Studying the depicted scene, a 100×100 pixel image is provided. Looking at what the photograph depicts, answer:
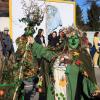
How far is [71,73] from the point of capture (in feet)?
23.7

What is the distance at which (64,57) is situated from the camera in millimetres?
7238

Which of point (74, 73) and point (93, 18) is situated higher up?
point (93, 18)

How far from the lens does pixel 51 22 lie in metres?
21.2

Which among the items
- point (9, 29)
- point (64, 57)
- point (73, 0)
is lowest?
point (64, 57)

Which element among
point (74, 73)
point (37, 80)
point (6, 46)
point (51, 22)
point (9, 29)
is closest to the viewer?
point (74, 73)

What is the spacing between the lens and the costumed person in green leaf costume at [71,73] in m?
7.25

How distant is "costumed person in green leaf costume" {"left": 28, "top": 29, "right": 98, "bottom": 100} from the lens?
7254 millimetres

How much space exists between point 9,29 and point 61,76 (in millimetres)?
11555

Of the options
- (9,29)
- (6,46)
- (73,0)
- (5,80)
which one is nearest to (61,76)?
(5,80)

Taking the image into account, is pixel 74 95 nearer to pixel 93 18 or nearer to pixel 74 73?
pixel 74 73

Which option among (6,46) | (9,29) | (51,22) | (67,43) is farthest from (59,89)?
A: (51,22)

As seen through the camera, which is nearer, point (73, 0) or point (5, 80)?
point (5, 80)

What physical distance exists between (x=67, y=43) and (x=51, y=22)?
45.6 ft

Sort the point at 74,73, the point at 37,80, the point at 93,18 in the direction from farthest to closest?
1. the point at 93,18
2. the point at 37,80
3. the point at 74,73
